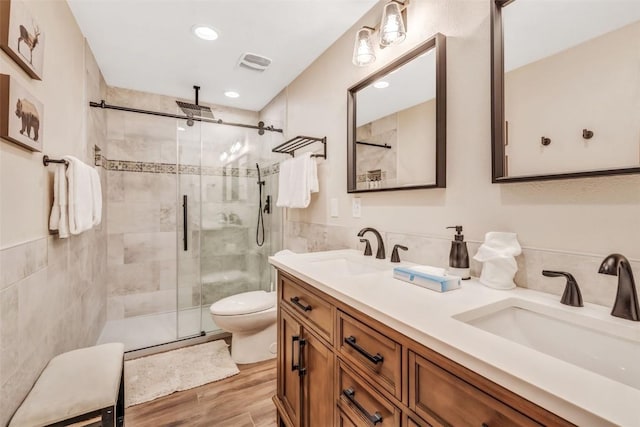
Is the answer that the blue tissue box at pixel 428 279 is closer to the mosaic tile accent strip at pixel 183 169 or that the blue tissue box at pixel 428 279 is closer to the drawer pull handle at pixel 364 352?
the drawer pull handle at pixel 364 352

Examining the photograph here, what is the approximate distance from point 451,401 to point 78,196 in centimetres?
189

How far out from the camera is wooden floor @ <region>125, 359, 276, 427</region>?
1627 mm

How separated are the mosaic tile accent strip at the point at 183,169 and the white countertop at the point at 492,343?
7.08 ft

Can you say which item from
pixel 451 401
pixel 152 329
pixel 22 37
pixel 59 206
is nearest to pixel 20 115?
pixel 22 37

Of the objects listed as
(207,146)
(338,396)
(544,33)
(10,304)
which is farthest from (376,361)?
(207,146)

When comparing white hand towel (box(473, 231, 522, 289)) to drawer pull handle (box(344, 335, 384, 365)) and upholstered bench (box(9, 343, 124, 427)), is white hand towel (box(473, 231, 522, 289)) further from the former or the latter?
upholstered bench (box(9, 343, 124, 427))

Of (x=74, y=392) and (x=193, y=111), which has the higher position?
(x=193, y=111)

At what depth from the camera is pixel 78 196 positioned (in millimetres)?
1539

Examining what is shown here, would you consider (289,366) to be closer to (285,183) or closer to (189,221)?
(285,183)

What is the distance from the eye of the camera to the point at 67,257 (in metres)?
1.73

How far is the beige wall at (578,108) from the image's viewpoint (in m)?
0.77

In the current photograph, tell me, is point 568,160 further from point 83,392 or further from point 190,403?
point 190,403

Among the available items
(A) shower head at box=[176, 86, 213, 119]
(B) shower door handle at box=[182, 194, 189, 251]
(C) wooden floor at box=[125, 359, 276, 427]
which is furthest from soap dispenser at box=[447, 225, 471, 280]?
(A) shower head at box=[176, 86, 213, 119]

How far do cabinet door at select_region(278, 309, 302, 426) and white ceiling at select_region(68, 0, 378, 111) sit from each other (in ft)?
5.88
